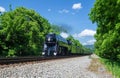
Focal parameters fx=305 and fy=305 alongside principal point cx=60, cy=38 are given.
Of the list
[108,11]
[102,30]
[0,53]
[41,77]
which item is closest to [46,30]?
[0,53]

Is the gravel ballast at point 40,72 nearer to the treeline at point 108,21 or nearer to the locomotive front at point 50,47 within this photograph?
the treeline at point 108,21

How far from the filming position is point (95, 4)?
3391 centimetres

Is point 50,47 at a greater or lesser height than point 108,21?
lesser

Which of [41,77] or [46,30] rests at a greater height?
[46,30]

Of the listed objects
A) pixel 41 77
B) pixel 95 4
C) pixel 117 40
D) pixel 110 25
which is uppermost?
pixel 95 4

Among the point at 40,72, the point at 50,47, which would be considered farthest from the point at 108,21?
the point at 50,47

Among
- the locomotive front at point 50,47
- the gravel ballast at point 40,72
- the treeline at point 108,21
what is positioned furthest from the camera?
the locomotive front at point 50,47

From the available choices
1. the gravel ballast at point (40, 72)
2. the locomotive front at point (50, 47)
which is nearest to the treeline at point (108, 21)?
the gravel ballast at point (40, 72)

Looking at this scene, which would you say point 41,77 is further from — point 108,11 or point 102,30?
point 102,30

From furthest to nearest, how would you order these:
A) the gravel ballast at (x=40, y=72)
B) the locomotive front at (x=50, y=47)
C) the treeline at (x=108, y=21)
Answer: the locomotive front at (x=50, y=47) → the treeline at (x=108, y=21) → the gravel ballast at (x=40, y=72)

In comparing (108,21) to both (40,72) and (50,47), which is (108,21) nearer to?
(40,72)

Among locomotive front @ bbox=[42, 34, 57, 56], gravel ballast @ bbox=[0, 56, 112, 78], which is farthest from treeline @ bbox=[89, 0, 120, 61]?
locomotive front @ bbox=[42, 34, 57, 56]

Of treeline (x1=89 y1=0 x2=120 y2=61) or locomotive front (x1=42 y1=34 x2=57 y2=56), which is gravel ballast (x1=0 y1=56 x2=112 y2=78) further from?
locomotive front (x1=42 y1=34 x2=57 y2=56)

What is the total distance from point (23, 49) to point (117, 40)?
2710cm
